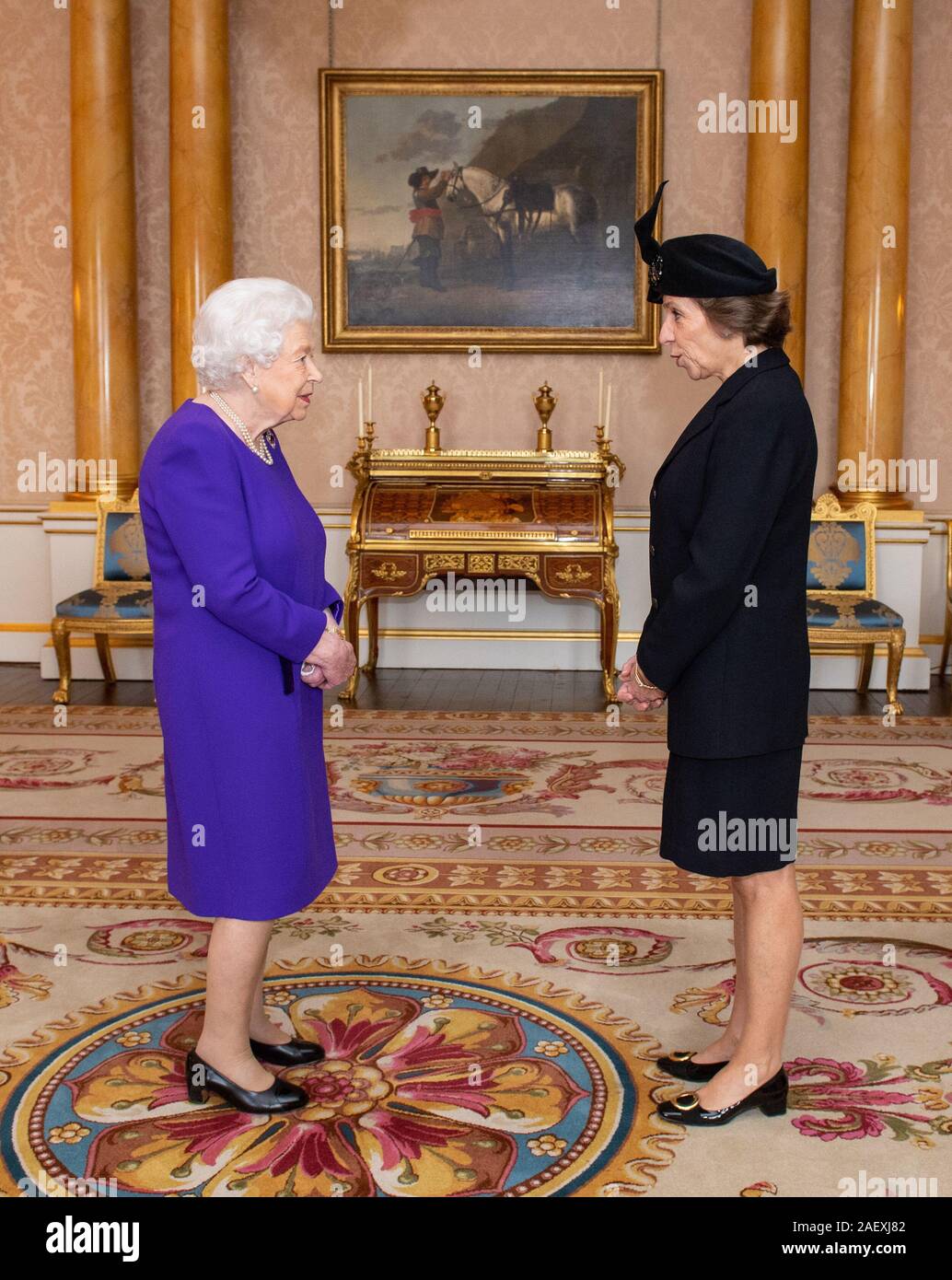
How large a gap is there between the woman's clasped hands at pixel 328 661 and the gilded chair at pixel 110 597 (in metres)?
4.49

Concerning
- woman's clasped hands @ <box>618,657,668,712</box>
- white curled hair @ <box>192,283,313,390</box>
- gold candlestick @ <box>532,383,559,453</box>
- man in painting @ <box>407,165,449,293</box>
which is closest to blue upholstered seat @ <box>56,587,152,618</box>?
gold candlestick @ <box>532,383,559,453</box>

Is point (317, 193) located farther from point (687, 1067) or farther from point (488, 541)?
point (687, 1067)

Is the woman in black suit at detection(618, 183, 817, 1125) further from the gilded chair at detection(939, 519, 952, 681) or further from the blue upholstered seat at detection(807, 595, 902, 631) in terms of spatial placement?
the gilded chair at detection(939, 519, 952, 681)

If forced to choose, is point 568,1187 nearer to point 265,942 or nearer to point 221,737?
point 265,942

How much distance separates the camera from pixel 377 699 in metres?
7.30

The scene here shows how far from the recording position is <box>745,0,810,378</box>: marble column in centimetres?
776

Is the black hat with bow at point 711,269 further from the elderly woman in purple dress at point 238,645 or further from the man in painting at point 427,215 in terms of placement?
the man in painting at point 427,215

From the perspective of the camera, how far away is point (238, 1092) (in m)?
2.84

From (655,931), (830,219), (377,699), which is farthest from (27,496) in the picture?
(655,931)

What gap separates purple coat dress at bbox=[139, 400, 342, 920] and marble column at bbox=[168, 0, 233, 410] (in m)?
5.41

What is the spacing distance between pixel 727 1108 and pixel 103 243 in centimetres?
669

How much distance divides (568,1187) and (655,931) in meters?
1.42

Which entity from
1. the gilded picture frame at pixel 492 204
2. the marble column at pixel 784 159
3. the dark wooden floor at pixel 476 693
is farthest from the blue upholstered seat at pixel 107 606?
the marble column at pixel 784 159

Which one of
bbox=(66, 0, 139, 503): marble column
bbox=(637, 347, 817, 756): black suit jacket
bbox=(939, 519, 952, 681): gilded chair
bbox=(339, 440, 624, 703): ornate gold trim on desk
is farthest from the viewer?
bbox=(66, 0, 139, 503): marble column
